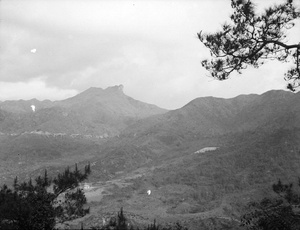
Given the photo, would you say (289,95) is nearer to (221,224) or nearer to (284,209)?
(221,224)

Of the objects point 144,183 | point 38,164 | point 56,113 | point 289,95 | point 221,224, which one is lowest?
point 221,224

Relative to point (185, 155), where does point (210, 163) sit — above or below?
below

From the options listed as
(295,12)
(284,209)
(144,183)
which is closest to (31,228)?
(284,209)

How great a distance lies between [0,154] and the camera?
118m

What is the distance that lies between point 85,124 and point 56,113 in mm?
18876

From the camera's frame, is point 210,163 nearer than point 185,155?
Yes

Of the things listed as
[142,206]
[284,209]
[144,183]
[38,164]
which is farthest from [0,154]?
[284,209]

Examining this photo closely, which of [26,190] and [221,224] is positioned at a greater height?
[26,190]

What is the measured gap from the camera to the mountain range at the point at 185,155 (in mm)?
49656

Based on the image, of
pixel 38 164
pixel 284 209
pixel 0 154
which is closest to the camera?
pixel 284 209

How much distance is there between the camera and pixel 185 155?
8962cm

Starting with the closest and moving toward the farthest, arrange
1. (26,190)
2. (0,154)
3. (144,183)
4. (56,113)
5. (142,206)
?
(26,190)
(142,206)
(144,183)
(0,154)
(56,113)

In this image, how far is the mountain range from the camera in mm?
49656

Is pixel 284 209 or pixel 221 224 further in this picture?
pixel 221 224
